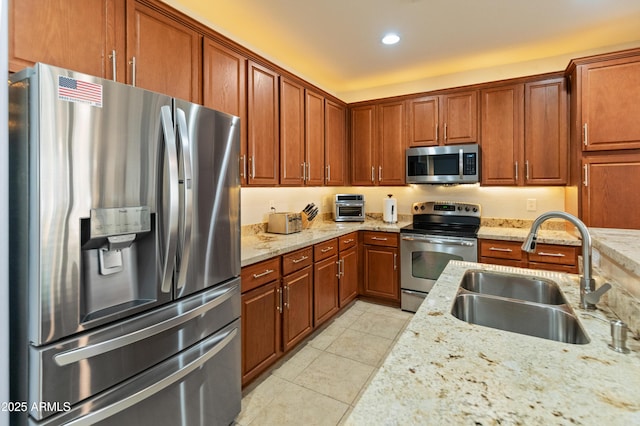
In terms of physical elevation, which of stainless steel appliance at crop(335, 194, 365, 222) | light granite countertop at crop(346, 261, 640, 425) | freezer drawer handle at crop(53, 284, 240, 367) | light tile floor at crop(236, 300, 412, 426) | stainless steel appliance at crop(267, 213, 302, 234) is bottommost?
light tile floor at crop(236, 300, 412, 426)

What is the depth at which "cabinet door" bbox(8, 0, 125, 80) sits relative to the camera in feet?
4.10

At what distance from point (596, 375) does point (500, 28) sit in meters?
2.90

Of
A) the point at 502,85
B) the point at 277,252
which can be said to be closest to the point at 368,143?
the point at 502,85

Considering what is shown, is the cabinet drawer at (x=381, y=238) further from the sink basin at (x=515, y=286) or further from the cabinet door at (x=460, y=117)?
the sink basin at (x=515, y=286)

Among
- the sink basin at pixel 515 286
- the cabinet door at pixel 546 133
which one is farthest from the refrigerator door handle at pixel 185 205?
the cabinet door at pixel 546 133

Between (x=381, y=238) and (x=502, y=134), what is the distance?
1.68m

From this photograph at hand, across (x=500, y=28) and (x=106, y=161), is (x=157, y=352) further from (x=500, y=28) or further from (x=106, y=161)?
(x=500, y=28)

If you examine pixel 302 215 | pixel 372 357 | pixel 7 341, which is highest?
pixel 302 215

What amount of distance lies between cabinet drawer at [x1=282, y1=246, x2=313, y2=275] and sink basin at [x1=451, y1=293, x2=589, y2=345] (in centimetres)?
138

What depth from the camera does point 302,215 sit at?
325 cm

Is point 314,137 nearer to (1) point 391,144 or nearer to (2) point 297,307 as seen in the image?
(1) point 391,144

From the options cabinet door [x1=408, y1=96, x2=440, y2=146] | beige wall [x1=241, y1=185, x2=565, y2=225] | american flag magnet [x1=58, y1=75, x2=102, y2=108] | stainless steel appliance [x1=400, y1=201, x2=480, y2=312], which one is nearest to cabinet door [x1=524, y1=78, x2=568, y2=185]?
beige wall [x1=241, y1=185, x2=565, y2=225]

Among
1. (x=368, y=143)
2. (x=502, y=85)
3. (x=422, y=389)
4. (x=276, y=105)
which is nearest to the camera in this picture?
(x=422, y=389)

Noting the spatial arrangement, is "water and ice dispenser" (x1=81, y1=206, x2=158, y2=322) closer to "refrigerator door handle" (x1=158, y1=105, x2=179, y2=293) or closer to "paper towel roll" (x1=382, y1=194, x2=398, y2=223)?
"refrigerator door handle" (x1=158, y1=105, x2=179, y2=293)
